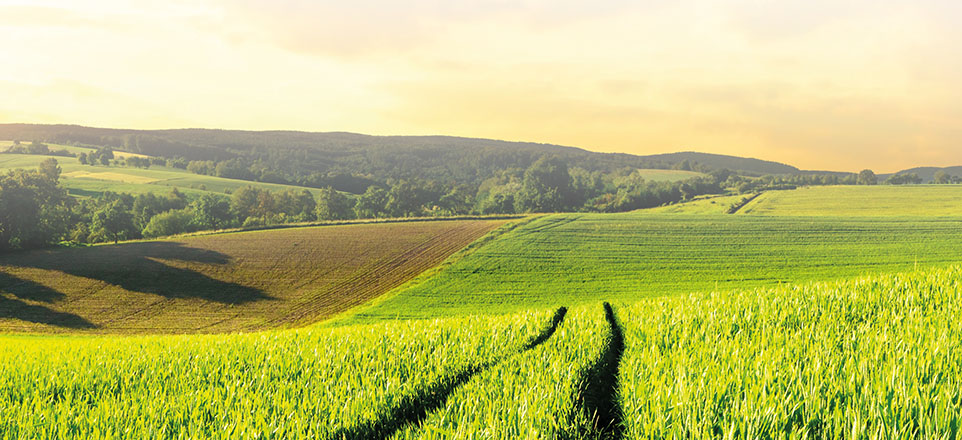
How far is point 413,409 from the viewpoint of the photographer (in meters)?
5.14

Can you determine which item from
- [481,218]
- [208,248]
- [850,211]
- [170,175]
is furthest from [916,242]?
[170,175]

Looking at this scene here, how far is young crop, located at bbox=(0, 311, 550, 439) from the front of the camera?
458 centimetres

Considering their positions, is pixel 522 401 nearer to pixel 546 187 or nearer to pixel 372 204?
pixel 372 204

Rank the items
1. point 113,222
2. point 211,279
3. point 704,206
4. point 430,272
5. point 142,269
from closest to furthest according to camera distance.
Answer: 1. point 430,272
2. point 211,279
3. point 142,269
4. point 113,222
5. point 704,206

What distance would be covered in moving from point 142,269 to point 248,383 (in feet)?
208

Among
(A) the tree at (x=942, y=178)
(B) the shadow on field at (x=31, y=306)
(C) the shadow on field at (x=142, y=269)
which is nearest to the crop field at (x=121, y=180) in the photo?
(C) the shadow on field at (x=142, y=269)

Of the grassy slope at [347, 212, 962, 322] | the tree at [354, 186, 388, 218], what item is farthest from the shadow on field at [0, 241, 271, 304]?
the tree at [354, 186, 388, 218]

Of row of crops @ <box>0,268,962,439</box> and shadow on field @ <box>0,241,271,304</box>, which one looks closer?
row of crops @ <box>0,268,962,439</box>

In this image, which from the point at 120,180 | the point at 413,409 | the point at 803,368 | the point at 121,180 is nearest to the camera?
the point at 803,368

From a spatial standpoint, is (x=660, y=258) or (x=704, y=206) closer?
(x=660, y=258)

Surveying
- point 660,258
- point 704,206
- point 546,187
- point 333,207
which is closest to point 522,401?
point 660,258

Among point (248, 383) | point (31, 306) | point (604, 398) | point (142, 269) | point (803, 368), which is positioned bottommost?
point (31, 306)

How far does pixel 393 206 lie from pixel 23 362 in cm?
11332

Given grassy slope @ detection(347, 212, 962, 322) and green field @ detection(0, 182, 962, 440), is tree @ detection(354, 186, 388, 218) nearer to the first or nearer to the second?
grassy slope @ detection(347, 212, 962, 322)
